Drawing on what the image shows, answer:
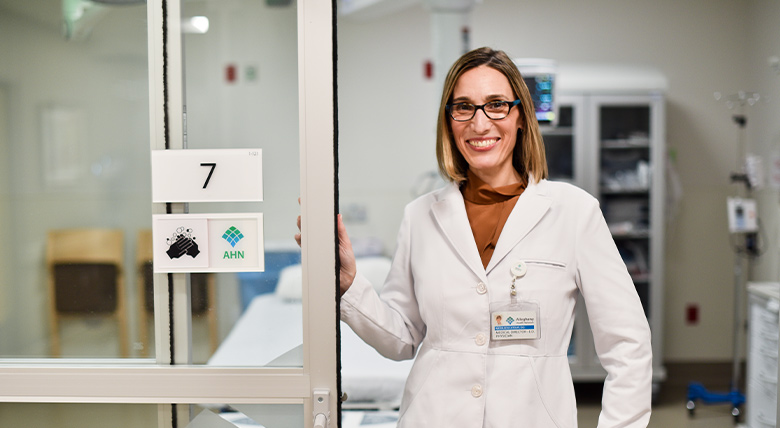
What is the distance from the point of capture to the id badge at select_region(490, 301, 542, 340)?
1.49 metres

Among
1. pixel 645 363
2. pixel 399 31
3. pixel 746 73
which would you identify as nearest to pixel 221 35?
pixel 645 363

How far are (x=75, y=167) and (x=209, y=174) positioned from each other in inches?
12.2

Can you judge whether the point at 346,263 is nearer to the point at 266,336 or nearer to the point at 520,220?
the point at 266,336

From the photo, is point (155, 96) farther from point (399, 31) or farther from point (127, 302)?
point (399, 31)

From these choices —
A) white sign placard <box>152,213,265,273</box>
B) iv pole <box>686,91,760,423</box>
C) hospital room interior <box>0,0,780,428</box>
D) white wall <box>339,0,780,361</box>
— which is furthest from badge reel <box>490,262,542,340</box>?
iv pole <box>686,91,760,423</box>

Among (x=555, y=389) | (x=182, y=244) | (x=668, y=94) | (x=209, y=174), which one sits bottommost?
(x=555, y=389)

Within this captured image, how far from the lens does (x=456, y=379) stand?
1521 millimetres

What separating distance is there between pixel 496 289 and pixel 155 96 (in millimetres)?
884

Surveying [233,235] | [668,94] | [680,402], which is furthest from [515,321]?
[668,94]

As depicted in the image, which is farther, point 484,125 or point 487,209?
point 487,209

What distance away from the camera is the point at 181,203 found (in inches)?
53.6

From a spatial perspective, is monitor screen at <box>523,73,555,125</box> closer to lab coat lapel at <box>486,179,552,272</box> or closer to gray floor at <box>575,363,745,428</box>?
lab coat lapel at <box>486,179,552,272</box>

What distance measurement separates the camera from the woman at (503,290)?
149 cm

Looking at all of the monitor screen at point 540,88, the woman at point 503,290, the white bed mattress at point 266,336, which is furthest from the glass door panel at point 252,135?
the monitor screen at point 540,88
